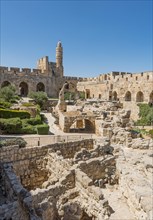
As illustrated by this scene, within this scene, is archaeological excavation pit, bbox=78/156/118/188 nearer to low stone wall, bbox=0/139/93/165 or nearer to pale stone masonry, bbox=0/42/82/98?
low stone wall, bbox=0/139/93/165

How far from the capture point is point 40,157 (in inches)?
432

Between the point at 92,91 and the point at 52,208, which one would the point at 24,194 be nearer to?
the point at 52,208

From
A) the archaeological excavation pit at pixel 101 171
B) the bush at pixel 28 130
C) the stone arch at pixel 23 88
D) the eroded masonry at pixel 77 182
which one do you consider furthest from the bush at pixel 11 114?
the stone arch at pixel 23 88

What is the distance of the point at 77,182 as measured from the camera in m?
8.75

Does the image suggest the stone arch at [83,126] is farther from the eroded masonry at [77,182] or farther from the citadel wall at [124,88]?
the citadel wall at [124,88]

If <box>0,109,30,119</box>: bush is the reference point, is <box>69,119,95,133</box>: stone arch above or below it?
below

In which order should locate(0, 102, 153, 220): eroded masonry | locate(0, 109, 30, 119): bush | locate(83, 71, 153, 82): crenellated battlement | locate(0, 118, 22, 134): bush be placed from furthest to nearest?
locate(83, 71, 153, 82): crenellated battlement < locate(0, 109, 30, 119): bush < locate(0, 118, 22, 134): bush < locate(0, 102, 153, 220): eroded masonry

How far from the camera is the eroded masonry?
704 cm

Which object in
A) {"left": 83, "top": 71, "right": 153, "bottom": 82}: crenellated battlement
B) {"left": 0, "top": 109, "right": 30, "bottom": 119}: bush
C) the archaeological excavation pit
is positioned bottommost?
the archaeological excavation pit

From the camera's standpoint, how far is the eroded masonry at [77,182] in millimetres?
7043

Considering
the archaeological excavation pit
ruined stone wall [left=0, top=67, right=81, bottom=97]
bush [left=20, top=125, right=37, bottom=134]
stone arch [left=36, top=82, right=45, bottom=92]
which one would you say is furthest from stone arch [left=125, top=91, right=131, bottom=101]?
the archaeological excavation pit

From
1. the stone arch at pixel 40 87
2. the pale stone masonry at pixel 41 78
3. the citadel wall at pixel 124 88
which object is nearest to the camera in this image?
the citadel wall at pixel 124 88

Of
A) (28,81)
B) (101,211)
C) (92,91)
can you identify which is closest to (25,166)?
(101,211)

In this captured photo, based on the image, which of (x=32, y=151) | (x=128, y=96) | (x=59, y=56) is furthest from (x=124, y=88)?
(x=32, y=151)
